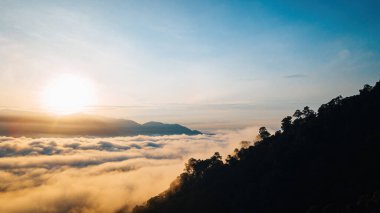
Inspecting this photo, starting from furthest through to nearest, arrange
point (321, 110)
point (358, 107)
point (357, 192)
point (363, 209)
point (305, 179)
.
A: 1. point (321, 110)
2. point (358, 107)
3. point (305, 179)
4. point (357, 192)
5. point (363, 209)

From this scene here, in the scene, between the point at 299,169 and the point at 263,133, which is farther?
the point at 263,133

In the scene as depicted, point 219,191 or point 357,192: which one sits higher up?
point 357,192

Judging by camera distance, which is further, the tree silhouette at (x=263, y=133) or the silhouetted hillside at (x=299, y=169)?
the tree silhouette at (x=263, y=133)

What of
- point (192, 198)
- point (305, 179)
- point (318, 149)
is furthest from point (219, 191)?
point (318, 149)

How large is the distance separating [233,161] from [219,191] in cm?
2520

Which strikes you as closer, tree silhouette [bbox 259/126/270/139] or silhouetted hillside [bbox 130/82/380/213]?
silhouetted hillside [bbox 130/82/380/213]

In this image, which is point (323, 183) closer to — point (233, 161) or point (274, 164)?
point (274, 164)

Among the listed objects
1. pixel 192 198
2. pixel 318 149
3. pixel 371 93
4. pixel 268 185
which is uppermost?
pixel 371 93

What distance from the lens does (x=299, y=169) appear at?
10769cm

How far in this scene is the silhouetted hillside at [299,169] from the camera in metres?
89.0

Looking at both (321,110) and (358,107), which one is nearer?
(358,107)

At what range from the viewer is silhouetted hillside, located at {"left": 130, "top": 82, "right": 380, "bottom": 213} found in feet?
292

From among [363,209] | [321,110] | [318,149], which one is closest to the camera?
[363,209]

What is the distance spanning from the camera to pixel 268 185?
103562 millimetres
